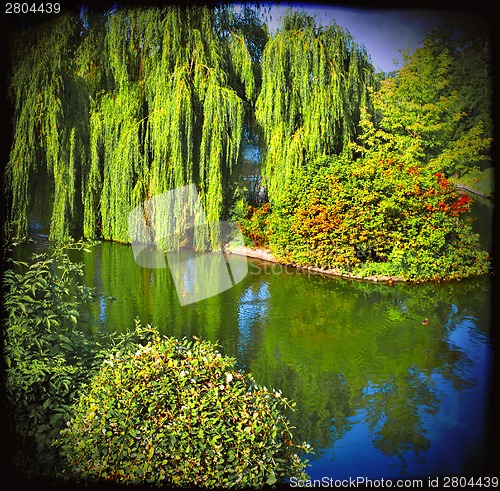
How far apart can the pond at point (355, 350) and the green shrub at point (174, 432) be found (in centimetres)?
66

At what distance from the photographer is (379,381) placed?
3.88 m

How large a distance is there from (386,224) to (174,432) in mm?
5713

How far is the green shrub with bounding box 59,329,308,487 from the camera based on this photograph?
2.21 meters

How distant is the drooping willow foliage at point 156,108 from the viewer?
7.91m

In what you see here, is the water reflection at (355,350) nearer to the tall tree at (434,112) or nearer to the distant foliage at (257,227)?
the distant foliage at (257,227)

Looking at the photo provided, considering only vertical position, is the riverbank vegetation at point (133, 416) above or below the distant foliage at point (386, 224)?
below

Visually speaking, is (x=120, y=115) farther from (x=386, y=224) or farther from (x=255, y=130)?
(x=386, y=224)

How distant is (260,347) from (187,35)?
5824mm

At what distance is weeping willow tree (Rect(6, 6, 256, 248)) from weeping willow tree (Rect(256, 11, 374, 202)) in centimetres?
65

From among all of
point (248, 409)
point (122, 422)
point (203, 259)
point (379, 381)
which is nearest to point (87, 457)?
point (122, 422)

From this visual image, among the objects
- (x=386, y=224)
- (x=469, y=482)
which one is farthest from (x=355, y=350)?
(x=386, y=224)

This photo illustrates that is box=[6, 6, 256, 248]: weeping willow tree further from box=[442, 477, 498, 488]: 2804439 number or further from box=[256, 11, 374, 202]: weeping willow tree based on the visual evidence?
box=[442, 477, 498, 488]: 2804439 number

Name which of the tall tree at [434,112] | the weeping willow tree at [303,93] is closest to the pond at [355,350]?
the weeping willow tree at [303,93]

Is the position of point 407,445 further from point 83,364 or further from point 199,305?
point 199,305
